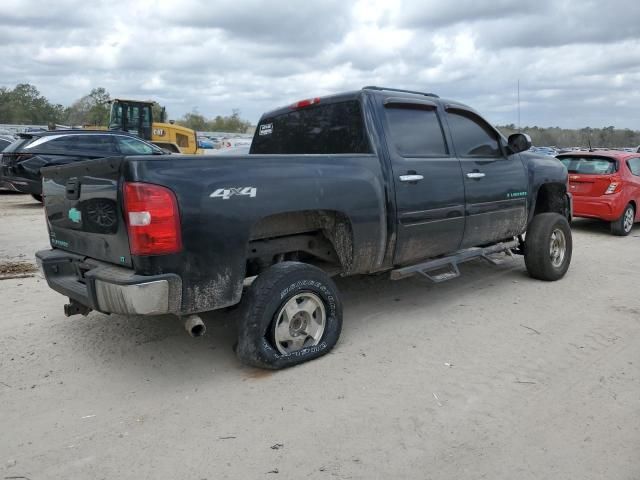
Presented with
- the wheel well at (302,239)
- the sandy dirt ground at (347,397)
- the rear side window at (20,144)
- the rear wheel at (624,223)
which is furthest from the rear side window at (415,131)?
A: the rear side window at (20,144)

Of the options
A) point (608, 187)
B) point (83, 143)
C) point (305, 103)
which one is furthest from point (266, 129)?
point (83, 143)

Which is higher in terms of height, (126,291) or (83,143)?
(83,143)

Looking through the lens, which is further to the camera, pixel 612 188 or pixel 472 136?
pixel 612 188

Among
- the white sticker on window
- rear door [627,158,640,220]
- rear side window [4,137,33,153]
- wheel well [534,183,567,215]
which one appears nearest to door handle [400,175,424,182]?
the white sticker on window

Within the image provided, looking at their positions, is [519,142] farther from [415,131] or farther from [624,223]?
[624,223]

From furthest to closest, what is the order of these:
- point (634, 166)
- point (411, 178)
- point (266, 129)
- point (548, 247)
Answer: point (634, 166) → point (548, 247) → point (266, 129) → point (411, 178)

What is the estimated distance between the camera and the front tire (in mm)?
3588

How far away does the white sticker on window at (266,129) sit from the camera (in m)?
5.53

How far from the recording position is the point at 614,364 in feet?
13.0

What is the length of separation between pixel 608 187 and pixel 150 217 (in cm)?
952

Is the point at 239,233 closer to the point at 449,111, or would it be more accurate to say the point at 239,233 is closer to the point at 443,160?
the point at 443,160

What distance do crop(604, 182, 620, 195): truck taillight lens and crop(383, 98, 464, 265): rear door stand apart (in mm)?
6367

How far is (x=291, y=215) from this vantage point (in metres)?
4.00

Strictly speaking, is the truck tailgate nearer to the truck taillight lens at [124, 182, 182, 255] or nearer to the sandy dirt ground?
the truck taillight lens at [124, 182, 182, 255]
